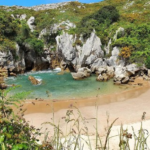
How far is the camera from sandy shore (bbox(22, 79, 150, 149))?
12781 mm

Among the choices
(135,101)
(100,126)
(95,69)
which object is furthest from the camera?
(95,69)

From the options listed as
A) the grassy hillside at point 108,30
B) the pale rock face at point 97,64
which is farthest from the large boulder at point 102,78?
the grassy hillside at point 108,30

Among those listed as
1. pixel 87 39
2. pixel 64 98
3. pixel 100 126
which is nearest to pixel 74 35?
pixel 87 39

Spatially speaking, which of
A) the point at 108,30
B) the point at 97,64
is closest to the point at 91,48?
the point at 97,64

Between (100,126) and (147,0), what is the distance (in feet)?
182

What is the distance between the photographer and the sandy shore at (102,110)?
12781 millimetres

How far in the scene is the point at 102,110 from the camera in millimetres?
15430

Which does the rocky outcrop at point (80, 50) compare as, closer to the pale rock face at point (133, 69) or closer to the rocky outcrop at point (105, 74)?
the rocky outcrop at point (105, 74)

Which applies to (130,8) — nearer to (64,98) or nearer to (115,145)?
(64,98)

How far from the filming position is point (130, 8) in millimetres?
52406

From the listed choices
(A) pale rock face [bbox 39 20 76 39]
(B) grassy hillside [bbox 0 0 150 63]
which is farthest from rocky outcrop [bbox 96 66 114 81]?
(A) pale rock face [bbox 39 20 76 39]

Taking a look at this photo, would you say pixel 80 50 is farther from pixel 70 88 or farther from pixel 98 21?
pixel 70 88

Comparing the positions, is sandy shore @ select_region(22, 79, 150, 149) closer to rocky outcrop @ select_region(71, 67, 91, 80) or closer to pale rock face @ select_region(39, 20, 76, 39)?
rocky outcrop @ select_region(71, 67, 91, 80)

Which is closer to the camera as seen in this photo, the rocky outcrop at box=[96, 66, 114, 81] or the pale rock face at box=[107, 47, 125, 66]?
the rocky outcrop at box=[96, 66, 114, 81]
